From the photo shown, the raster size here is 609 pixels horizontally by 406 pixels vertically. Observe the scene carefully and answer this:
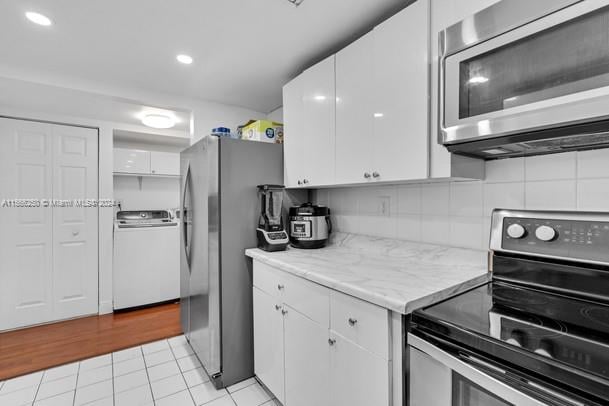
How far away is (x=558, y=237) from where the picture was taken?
103 cm

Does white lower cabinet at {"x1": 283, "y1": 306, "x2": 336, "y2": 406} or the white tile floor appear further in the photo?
the white tile floor

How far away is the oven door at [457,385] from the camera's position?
64 cm

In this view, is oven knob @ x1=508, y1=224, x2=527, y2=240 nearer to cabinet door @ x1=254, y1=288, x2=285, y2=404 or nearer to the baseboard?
cabinet door @ x1=254, y1=288, x2=285, y2=404

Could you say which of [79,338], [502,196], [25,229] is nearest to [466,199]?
[502,196]

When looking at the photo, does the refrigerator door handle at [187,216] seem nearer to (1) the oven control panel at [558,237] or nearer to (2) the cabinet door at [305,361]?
(2) the cabinet door at [305,361]

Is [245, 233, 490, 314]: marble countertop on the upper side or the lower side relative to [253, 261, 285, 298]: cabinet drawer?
upper

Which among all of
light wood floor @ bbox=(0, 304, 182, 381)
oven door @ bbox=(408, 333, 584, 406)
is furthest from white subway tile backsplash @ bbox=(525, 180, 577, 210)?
light wood floor @ bbox=(0, 304, 182, 381)

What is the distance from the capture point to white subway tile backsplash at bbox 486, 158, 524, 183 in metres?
1.24

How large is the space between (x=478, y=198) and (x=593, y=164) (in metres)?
0.41

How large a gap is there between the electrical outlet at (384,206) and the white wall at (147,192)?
3448 mm

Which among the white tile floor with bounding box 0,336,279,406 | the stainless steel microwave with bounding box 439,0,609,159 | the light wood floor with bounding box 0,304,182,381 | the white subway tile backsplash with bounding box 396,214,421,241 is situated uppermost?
the stainless steel microwave with bounding box 439,0,609,159

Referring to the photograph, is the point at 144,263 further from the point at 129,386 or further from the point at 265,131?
the point at 265,131

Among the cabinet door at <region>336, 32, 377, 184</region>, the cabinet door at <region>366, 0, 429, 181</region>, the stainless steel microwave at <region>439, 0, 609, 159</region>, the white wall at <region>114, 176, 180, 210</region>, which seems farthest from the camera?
the white wall at <region>114, 176, 180, 210</region>

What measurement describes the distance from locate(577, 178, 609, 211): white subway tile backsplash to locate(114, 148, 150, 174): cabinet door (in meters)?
4.20
